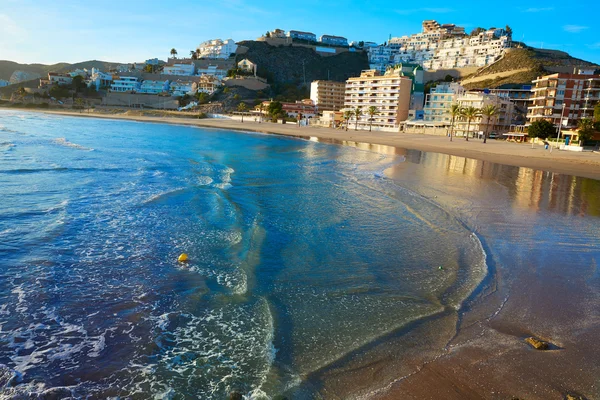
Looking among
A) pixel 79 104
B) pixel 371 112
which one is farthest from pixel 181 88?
pixel 371 112

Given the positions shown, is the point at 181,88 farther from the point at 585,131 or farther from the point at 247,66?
the point at 585,131

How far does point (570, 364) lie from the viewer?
5.99 m

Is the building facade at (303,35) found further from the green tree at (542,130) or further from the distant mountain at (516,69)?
the green tree at (542,130)

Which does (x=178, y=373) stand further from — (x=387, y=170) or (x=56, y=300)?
(x=387, y=170)

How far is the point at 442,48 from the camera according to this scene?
153625mm

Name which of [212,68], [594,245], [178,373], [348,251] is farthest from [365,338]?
[212,68]

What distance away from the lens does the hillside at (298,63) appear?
496ft

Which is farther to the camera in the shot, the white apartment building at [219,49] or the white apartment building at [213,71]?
the white apartment building at [219,49]

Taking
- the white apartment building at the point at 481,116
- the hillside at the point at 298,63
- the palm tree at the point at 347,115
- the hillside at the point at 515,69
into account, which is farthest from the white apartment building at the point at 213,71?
the white apartment building at the point at 481,116

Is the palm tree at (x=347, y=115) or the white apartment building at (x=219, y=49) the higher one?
the white apartment building at (x=219, y=49)

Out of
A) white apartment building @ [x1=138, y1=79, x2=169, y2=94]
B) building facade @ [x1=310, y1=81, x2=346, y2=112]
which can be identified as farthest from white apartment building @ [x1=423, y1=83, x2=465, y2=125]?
white apartment building @ [x1=138, y1=79, x2=169, y2=94]

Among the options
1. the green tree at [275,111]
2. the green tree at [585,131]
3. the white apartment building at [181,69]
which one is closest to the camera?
the green tree at [585,131]

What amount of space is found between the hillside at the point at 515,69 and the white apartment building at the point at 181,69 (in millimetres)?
89068

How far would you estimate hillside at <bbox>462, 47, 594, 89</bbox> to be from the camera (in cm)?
10394
